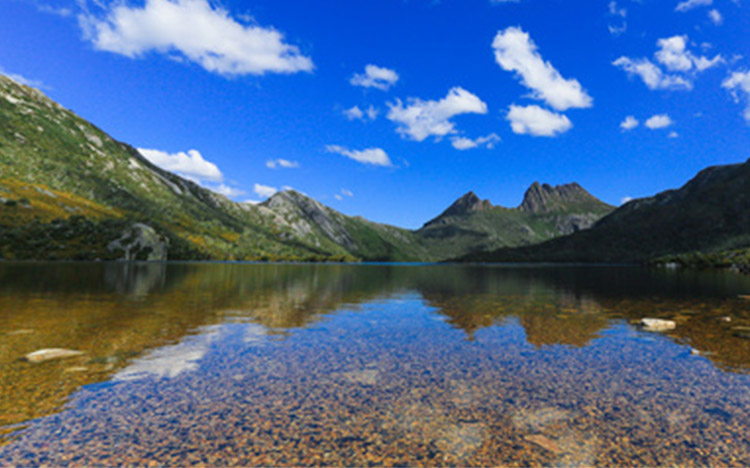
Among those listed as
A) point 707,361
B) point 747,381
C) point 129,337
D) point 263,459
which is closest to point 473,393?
point 263,459

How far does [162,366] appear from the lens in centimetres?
1773

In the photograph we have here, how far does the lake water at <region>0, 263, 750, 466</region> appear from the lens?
10227mm

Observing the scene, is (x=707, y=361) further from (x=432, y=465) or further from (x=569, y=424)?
(x=432, y=465)

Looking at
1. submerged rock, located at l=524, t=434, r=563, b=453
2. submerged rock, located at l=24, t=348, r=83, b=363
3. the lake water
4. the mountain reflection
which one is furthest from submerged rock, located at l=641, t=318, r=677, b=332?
submerged rock, located at l=24, t=348, r=83, b=363

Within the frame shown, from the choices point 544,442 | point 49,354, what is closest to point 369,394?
point 544,442

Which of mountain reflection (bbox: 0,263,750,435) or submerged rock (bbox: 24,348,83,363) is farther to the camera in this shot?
submerged rock (bbox: 24,348,83,363)

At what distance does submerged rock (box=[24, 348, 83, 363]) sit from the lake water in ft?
2.15

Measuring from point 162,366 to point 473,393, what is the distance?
1414cm

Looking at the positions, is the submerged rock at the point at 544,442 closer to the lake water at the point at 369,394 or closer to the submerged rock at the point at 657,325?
the lake water at the point at 369,394

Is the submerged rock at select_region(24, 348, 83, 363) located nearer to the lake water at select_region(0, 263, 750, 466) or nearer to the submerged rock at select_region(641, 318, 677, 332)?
the lake water at select_region(0, 263, 750, 466)

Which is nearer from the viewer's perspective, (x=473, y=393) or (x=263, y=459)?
(x=263, y=459)

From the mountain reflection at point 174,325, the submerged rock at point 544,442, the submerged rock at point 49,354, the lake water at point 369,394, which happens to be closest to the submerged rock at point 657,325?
the mountain reflection at point 174,325

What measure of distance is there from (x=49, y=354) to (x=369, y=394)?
53.3 feet

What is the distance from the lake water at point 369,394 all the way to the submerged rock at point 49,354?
0.66 m
